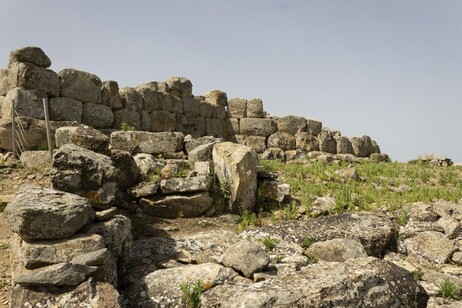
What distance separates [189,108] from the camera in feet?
56.9

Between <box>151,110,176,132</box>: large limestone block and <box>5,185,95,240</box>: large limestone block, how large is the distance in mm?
10404

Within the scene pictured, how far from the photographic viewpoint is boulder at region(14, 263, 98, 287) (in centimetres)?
448

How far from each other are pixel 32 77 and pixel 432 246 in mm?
11927

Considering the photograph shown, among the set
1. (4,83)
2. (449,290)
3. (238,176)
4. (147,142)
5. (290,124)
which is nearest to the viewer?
(449,290)

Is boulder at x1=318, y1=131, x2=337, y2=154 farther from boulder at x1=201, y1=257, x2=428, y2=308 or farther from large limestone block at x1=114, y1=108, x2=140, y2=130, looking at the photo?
boulder at x1=201, y1=257, x2=428, y2=308

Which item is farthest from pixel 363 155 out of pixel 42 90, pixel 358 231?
pixel 42 90

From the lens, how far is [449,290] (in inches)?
246

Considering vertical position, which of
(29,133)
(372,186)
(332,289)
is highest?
(29,133)

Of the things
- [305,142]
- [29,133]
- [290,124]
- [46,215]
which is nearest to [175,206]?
[46,215]

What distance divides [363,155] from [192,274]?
16277 mm

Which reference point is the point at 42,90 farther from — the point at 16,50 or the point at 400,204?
the point at 400,204

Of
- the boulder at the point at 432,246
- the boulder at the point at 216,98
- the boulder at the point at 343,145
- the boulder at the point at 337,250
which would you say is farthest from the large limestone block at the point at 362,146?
the boulder at the point at 337,250

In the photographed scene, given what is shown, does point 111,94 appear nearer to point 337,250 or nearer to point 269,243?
point 269,243

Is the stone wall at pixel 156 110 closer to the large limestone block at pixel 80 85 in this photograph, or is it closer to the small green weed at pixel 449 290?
the large limestone block at pixel 80 85
